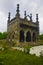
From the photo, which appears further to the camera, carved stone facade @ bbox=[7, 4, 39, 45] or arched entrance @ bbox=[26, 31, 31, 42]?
arched entrance @ bbox=[26, 31, 31, 42]

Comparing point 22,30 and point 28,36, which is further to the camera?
point 28,36

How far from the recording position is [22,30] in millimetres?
39219

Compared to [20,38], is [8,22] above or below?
above

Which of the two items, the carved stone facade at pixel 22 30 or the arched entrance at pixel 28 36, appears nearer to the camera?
the carved stone facade at pixel 22 30

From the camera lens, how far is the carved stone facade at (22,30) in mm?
38219

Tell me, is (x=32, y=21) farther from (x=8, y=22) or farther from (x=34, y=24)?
(x=8, y=22)

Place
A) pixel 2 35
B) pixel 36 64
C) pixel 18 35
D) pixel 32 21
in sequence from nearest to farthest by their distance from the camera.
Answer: pixel 36 64 → pixel 18 35 → pixel 32 21 → pixel 2 35

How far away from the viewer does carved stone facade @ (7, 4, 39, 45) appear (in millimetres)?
38219

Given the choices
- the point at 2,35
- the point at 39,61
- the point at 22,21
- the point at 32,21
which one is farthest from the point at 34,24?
the point at 39,61

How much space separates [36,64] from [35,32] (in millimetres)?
28290

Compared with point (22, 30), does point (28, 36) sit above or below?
below

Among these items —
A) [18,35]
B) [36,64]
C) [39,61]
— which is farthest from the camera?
[18,35]

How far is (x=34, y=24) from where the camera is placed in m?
42.2

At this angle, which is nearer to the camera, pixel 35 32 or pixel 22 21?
pixel 22 21
